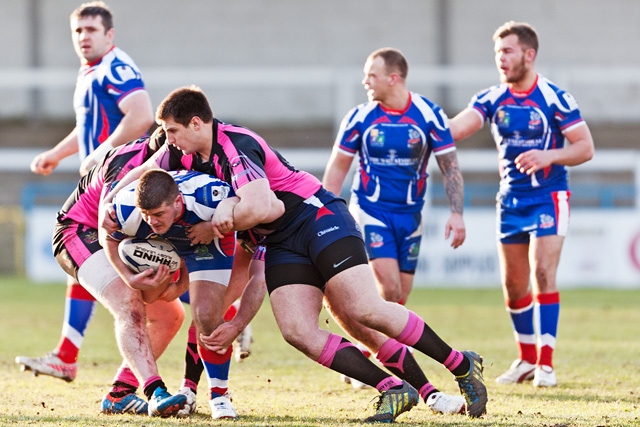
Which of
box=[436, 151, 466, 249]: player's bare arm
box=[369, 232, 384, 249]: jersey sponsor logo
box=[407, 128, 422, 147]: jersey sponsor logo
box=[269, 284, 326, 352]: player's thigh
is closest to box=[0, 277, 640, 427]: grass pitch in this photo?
box=[269, 284, 326, 352]: player's thigh

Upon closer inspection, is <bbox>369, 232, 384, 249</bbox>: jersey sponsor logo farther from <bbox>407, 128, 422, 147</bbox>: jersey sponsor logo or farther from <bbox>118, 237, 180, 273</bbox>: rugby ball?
<bbox>118, 237, 180, 273</bbox>: rugby ball

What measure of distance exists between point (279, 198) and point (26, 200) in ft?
49.8

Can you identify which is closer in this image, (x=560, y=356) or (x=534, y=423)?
(x=534, y=423)

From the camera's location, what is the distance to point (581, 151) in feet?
27.0

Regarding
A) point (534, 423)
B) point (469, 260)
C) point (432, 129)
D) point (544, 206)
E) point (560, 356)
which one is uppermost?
point (432, 129)

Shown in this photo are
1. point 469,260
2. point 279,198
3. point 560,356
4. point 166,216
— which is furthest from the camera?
point 469,260

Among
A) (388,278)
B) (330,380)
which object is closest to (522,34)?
(388,278)

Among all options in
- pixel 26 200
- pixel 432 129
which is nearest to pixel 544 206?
pixel 432 129

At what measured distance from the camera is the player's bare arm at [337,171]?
812cm

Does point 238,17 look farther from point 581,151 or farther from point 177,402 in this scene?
point 177,402

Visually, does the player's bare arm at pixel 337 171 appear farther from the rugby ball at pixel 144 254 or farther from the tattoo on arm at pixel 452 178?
the rugby ball at pixel 144 254

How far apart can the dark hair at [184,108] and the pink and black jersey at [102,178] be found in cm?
53

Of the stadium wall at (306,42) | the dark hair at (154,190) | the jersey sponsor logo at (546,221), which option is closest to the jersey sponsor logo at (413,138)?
the jersey sponsor logo at (546,221)

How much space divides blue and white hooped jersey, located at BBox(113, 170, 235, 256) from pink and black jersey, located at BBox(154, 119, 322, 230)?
0.33 feet
